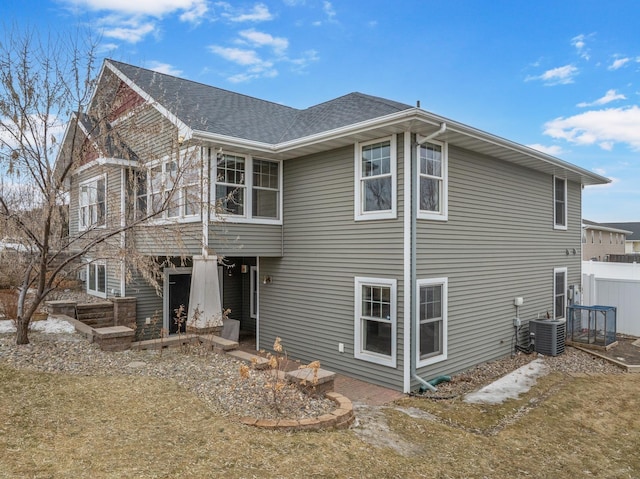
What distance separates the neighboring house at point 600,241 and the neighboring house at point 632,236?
17.8 feet

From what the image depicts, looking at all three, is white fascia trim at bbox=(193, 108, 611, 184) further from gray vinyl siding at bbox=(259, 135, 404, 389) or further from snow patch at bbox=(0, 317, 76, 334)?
snow patch at bbox=(0, 317, 76, 334)

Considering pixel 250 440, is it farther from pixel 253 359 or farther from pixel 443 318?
pixel 443 318

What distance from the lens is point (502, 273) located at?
9922mm

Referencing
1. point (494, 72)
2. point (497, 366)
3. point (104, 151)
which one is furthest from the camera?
point (494, 72)

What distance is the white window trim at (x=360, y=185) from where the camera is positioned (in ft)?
25.2

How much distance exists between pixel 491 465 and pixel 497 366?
16.4 ft

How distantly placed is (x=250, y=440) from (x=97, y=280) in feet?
35.5

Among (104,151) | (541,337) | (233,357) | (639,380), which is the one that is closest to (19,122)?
(104,151)

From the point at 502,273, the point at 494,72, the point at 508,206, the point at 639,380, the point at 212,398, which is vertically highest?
the point at 494,72

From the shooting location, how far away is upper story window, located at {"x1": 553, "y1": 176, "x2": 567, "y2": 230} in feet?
39.2

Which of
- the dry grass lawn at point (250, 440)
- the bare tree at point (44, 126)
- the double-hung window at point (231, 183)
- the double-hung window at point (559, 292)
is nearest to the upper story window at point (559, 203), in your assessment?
the double-hung window at point (559, 292)

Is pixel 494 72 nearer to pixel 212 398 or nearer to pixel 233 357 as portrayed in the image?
pixel 233 357

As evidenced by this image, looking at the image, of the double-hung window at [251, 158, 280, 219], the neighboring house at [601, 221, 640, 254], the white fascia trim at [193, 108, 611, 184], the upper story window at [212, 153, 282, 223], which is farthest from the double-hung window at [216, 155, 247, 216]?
the neighboring house at [601, 221, 640, 254]

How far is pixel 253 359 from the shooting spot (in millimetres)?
6359
